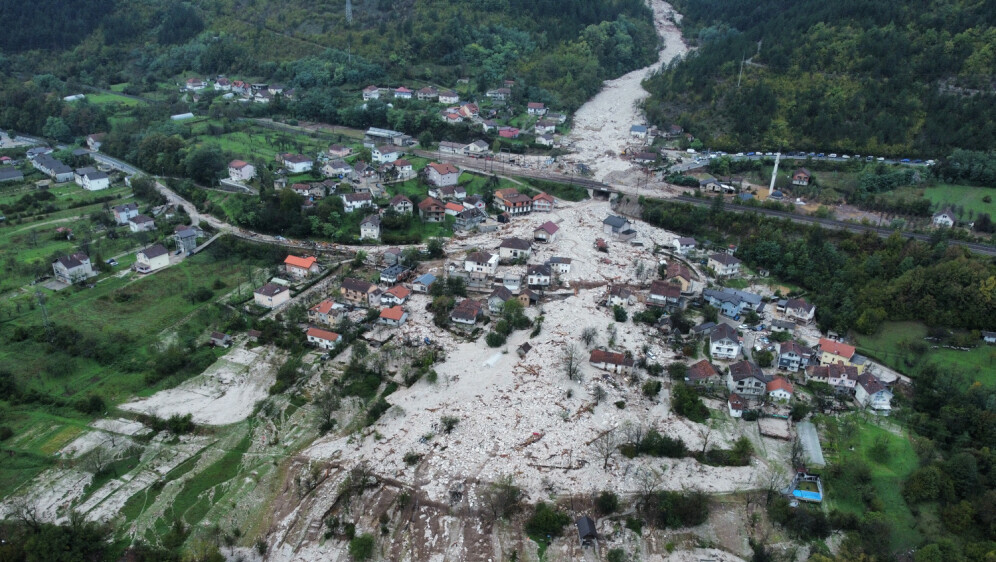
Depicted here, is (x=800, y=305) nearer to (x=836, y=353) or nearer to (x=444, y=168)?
(x=836, y=353)

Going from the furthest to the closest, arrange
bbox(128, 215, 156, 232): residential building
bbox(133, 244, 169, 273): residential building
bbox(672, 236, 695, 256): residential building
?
bbox(128, 215, 156, 232): residential building, bbox(672, 236, 695, 256): residential building, bbox(133, 244, 169, 273): residential building

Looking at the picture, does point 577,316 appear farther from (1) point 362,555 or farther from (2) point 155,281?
(2) point 155,281

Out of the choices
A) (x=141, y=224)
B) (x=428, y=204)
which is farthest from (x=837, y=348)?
(x=141, y=224)

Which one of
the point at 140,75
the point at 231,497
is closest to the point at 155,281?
the point at 231,497

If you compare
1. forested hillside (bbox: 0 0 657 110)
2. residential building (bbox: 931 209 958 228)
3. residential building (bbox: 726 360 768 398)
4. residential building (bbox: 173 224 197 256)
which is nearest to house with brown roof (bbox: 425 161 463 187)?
residential building (bbox: 173 224 197 256)

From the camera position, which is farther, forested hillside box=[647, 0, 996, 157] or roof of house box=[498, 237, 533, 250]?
forested hillside box=[647, 0, 996, 157]

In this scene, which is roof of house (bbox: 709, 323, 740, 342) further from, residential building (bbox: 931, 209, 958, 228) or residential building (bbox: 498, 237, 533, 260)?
residential building (bbox: 931, 209, 958, 228)

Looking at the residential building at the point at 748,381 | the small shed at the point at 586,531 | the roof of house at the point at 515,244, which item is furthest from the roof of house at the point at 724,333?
the roof of house at the point at 515,244

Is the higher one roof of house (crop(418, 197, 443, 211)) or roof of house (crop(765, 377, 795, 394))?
roof of house (crop(418, 197, 443, 211))
